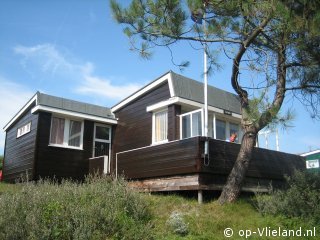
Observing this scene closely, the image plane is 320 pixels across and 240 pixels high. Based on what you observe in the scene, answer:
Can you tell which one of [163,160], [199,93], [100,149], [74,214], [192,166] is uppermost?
[199,93]

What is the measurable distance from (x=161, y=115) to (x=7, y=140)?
393 inches

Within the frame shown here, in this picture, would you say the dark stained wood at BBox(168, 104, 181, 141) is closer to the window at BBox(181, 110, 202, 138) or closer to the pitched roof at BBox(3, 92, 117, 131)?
the window at BBox(181, 110, 202, 138)

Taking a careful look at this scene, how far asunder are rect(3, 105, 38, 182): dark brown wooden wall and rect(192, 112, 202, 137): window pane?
22.2 ft

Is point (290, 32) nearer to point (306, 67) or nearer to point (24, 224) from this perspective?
point (306, 67)

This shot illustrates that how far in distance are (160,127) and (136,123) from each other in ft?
5.48

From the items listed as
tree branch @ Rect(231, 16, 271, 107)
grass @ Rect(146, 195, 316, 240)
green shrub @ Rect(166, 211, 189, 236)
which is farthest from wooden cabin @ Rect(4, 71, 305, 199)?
green shrub @ Rect(166, 211, 189, 236)

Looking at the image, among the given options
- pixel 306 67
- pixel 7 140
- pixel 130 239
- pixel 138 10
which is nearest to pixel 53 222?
pixel 130 239

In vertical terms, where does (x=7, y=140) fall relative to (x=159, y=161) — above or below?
above

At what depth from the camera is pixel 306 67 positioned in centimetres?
1038

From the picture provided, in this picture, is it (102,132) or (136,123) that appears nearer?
(136,123)

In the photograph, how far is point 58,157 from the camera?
16453mm

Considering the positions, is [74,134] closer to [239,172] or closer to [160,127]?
[160,127]

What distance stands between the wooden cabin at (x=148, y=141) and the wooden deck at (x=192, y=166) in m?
0.03

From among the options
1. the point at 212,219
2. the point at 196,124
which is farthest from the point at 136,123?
the point at 212,219
